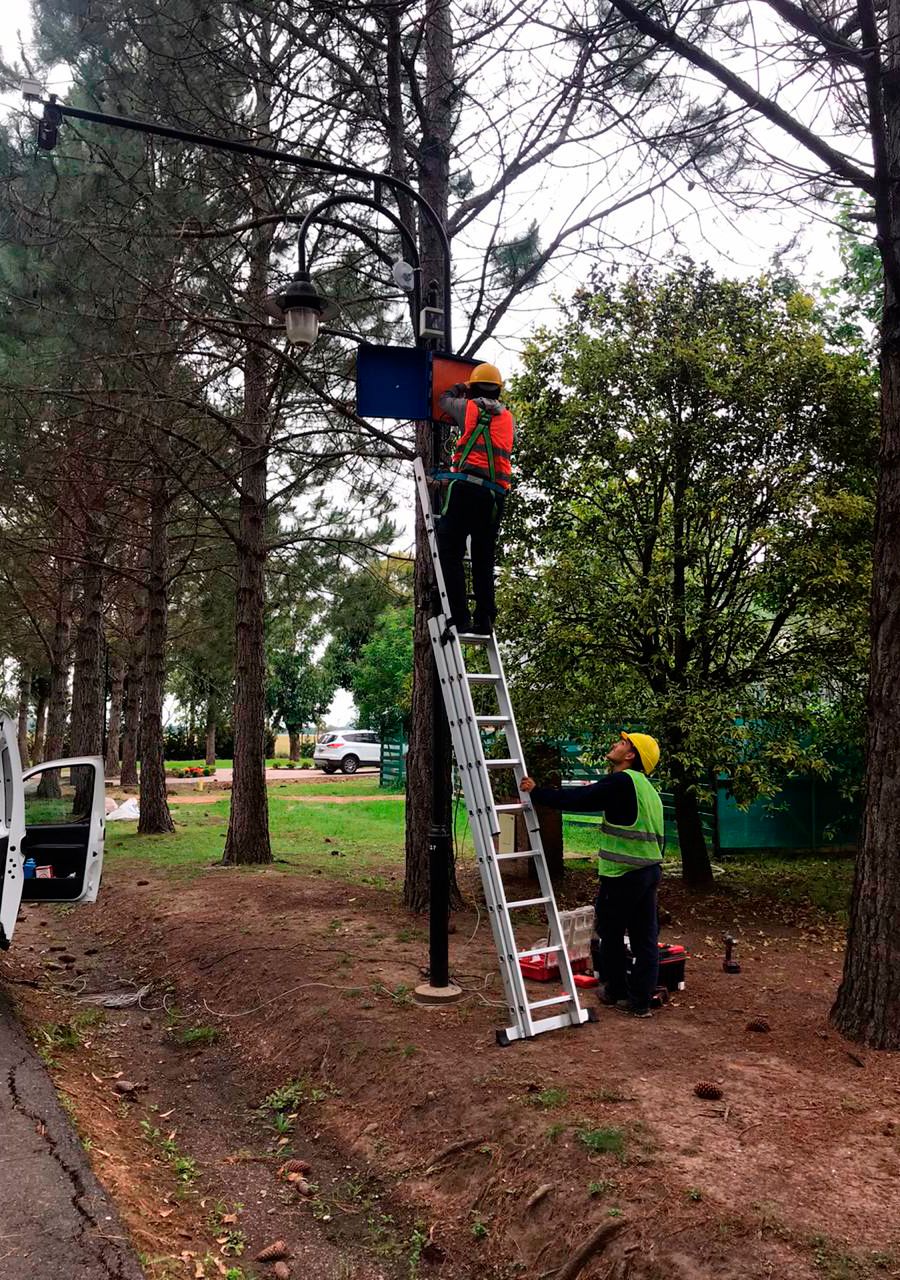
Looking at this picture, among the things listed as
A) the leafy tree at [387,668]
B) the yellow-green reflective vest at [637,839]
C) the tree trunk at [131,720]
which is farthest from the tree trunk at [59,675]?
the yellow-green reflective vest at [637,839]

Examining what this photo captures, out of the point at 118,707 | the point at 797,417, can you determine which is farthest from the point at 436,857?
the point at 118,707

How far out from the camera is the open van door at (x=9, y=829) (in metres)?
7.18

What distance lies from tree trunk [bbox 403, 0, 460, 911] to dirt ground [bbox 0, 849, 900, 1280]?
4.64 feet

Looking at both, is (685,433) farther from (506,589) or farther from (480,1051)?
(480,1051)

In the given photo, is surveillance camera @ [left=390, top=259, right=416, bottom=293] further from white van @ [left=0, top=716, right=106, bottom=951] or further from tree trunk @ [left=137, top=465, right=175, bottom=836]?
tree trunk @ [left=137, top=465, right=175, bottom=836]

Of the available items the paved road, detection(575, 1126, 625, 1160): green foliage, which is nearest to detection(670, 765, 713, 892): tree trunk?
detection(575, 1126, 625, 1160): green foliage

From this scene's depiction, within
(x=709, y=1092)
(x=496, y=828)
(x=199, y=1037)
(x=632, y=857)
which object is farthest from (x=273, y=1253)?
(x=632, y=857)

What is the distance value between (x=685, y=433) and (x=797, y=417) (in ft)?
3.79

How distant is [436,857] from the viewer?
669 centimetres

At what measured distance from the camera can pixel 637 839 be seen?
6.11 m

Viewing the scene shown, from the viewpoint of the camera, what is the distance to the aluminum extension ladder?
18.6ft

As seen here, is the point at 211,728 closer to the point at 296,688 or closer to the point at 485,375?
the point at 296,688

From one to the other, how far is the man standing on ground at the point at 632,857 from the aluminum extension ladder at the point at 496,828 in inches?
11.7

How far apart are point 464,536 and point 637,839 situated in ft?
7.45
